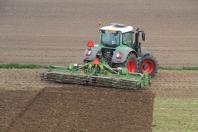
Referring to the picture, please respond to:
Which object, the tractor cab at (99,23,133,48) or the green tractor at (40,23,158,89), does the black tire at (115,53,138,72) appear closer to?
the green tractor at (40,23,158,89)

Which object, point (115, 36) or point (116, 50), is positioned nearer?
point (116, 50)

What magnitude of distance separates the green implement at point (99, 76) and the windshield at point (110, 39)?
754 millimetres

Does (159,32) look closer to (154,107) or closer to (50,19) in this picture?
(50,19)

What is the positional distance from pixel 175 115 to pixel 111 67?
151 inches

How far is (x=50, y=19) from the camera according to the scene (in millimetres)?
28562

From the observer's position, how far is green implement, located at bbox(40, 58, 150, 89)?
1402 centimetres

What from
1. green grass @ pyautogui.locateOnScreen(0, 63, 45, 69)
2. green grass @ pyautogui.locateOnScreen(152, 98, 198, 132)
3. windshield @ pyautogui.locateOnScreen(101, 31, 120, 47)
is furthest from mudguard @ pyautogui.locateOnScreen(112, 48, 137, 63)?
green grass @ pyautogui.locateOnScreen(0, 63, 45, 69)

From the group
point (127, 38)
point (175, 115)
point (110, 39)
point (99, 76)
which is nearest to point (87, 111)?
point (175, 115)

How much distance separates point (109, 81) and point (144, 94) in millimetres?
1158

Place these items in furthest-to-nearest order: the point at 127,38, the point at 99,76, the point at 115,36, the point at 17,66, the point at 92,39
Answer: the point at 92,39 → the point at 17,66 → the point at 127,38 → the point at 115,36 → the point at 99,76

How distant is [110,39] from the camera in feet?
50.2

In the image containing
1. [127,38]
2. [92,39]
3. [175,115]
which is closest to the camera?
[175,115]

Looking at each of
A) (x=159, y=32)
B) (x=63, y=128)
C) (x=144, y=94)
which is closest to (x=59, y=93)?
(x=144, y=94)

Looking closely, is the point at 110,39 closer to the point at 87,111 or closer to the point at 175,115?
the point at 87,111
